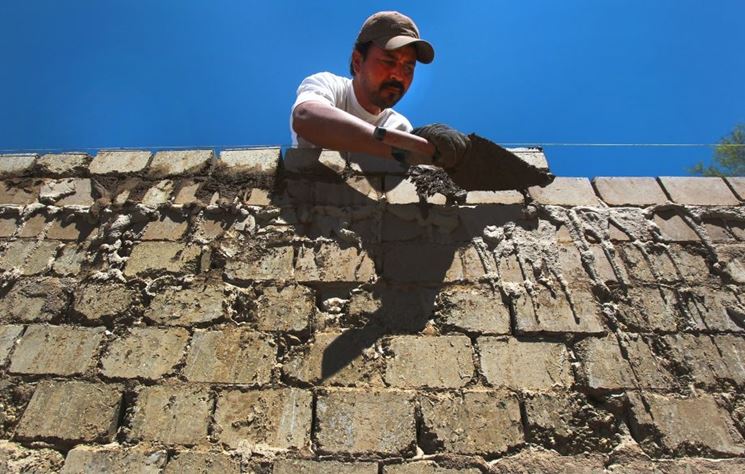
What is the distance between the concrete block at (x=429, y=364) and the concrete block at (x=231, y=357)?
550mm

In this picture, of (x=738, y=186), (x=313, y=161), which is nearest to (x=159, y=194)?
(x=313, y=161)

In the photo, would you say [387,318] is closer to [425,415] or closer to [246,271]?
[425,415]

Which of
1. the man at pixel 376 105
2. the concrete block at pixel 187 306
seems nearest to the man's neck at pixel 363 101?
the man at pixel 376 105

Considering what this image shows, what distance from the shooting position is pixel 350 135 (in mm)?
2529

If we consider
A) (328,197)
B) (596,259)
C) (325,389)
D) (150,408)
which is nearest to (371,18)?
(328,197)

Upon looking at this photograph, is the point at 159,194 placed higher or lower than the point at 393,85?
lower

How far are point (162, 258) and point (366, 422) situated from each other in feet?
4.41

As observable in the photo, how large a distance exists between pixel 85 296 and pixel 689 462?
280 centimetres

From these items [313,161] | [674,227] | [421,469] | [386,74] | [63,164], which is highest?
[386,74]

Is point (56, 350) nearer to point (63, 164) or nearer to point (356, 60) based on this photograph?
point (63, 164)

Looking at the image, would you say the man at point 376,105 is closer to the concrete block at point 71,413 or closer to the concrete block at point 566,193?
the concrete block at point 566,193

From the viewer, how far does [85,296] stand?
2.48m

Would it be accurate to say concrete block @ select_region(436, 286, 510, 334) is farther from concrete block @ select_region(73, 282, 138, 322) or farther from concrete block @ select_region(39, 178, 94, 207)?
concrete block @ select_region(39, 178, 94, 207)

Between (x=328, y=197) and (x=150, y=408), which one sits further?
(x=328, y=197)
